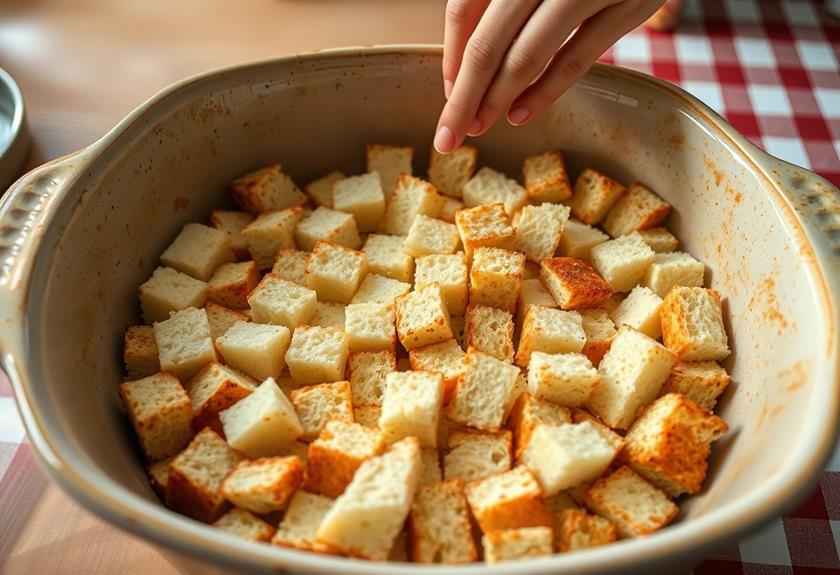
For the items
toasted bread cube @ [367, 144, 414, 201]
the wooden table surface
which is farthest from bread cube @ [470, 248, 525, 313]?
the wooden table surface

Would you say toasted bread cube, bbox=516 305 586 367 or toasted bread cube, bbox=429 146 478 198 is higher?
toasted bread cube, bbox=429 146 478 198

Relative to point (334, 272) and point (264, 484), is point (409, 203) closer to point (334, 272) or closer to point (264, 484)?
point (334, 272)

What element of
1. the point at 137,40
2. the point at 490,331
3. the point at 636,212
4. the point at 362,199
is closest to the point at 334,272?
the point at 362,199

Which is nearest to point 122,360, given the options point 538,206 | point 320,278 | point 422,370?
point 320,278

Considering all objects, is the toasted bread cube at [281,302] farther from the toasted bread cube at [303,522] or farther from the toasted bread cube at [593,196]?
the toasted bread cube at [593,196]

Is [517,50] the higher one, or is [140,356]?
[517,50]

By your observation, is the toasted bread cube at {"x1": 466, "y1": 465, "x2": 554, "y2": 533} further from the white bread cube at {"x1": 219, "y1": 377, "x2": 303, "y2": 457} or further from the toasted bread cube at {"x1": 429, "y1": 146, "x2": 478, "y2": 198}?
the toasted bread cube at {"x1": 429, "y1": 146, "x2": 478, "y2": 198}

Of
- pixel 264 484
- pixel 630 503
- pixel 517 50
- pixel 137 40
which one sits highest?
pixel 517 50

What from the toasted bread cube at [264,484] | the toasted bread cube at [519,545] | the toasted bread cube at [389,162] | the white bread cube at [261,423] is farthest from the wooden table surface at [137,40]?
the toasted bread cube at [519,545]
